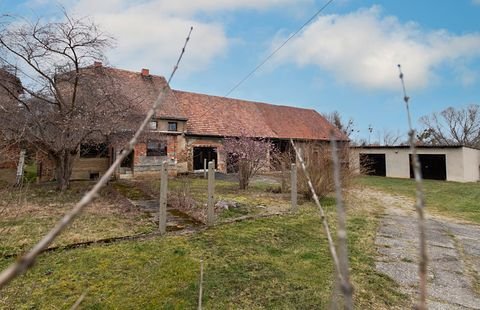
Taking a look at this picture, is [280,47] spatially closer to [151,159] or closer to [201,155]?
[151,159]

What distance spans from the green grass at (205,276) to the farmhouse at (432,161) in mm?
14953

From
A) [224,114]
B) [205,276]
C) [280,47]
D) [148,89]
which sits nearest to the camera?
[205,276]

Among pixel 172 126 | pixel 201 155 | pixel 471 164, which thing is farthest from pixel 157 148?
pixel 471 164

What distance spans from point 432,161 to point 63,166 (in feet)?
74.8

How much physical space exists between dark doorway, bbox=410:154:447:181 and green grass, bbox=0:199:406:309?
743 inches

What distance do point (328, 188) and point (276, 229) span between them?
13.4 feet

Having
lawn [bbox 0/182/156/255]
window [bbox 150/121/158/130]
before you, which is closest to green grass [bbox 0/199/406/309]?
lawn [bbox 0/182/156/255]

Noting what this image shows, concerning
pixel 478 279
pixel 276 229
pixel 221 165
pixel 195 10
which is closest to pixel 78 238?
pixel 276 229

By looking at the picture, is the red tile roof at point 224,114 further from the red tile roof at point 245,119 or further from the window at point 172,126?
the window at point 172,126

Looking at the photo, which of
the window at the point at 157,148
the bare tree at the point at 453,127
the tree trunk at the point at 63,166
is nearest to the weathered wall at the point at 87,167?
the window at the point at 157,148

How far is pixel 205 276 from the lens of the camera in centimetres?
379

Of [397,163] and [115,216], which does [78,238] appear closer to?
[115,216]

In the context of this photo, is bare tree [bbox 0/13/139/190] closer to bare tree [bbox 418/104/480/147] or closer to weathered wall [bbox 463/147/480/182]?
weathered wall [bbox 463/147/480/182]

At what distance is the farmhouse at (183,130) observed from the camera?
16.2 metres
